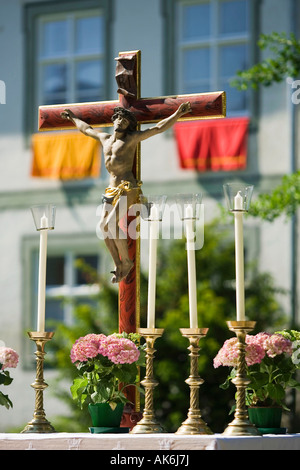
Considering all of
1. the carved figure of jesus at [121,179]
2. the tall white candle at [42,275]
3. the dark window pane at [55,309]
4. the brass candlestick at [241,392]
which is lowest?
the dark window pane at [55,309]

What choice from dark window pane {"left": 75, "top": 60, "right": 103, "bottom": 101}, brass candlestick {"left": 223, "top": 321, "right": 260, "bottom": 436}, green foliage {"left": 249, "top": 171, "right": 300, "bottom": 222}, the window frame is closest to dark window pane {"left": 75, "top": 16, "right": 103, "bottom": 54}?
dark window pane {"left": 75, "top": 60, "right": 103, "bottom": 101}

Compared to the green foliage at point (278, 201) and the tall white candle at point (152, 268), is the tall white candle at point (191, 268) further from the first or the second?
the green foliage at point (278, 201)

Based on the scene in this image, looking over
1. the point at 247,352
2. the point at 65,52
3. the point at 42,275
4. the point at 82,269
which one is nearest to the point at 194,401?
the point at 247,352

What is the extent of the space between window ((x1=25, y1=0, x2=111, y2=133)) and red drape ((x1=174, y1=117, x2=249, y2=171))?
1304 millimetres

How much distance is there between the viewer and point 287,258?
36.1 ft

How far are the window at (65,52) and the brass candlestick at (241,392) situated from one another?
8.36m

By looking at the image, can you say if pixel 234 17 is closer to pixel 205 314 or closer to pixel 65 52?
pixel 65 52

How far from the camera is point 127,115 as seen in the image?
15.2ft

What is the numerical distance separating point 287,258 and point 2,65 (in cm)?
420

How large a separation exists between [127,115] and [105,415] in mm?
1372

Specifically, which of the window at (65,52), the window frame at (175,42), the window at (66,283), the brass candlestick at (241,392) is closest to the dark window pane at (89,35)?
the window at (65,52)

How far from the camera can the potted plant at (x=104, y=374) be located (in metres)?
4.03
